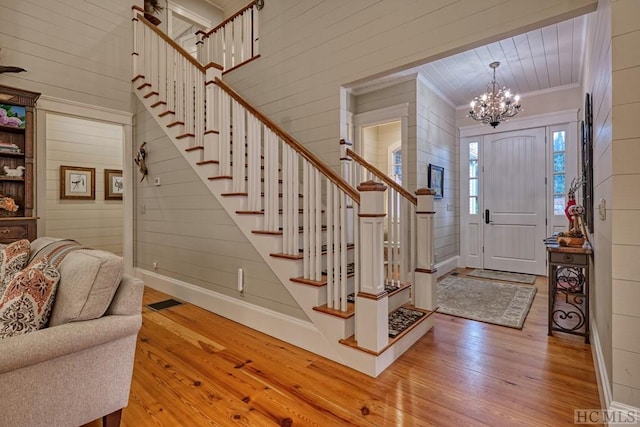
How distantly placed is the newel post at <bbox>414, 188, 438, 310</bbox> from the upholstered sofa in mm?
2341

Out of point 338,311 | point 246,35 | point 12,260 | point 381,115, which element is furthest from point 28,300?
point 381,115

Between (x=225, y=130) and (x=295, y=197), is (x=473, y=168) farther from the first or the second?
(x=225, y=130)

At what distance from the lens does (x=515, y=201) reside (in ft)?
17.1

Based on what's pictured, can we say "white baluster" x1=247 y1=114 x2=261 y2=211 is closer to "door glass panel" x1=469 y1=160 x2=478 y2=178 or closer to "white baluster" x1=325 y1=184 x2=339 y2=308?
"white baluster" x1=325 y1=184 x2=339 y2=308

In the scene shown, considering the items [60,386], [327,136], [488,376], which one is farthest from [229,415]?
[327,136]

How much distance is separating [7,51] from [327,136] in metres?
3.74

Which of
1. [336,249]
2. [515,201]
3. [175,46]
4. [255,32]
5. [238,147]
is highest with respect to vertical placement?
[255,32]

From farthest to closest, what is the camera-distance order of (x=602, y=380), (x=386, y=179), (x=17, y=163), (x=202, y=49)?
(x=202, y=49)
(x=17, y=163)
(x=386, y=179)
(x=602, y=380)

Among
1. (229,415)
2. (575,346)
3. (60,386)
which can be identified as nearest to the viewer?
(60,386)

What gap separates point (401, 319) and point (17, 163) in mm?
4481

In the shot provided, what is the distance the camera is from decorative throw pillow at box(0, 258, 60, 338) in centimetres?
126

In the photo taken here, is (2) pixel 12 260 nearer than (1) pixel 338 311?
Yes

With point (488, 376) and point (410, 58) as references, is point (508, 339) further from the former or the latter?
point (410, 58)

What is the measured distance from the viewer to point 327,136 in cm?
327
